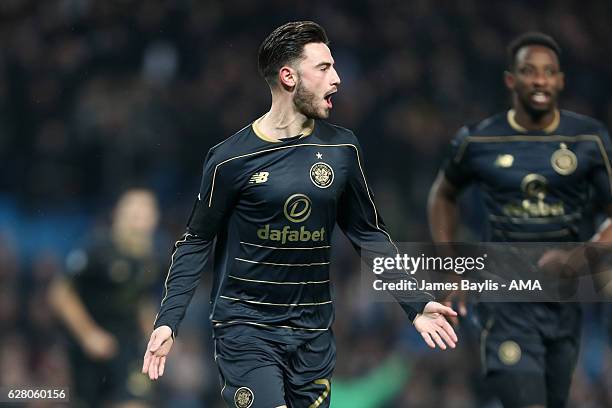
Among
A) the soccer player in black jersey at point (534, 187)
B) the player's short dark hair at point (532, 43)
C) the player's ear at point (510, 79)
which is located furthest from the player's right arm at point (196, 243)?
the player's short dark hair at point (532, 43)

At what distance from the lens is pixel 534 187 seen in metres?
6.20

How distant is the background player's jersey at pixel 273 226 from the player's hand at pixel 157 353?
8 cm

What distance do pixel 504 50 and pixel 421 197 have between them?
1393mm

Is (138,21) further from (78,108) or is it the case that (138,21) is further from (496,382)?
(496,382)

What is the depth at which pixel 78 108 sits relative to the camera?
31.9 feet

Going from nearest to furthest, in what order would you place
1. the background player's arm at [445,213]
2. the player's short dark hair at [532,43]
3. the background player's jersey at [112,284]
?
the player's short dark hair at [532,43], the background player's arm at [445,213], the background player's jersey at [112,284]

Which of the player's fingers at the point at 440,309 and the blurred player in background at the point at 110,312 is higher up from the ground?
the blurred player in background at the point at 110,312

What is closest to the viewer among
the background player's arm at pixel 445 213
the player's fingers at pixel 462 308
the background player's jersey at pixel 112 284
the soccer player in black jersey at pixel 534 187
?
the soccer player in black jersey at pixel 534 187

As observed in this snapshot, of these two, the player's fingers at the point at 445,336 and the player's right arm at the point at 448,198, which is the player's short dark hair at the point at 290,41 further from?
the player's right arm at the point at 448,198

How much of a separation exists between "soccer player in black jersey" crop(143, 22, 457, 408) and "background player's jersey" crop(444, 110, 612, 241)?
1.52 m

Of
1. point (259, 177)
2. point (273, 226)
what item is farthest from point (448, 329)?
point (259, 177)

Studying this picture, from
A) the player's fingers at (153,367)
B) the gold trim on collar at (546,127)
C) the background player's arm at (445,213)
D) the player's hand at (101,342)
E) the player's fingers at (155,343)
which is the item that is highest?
the gold trim on collar at (546,127)

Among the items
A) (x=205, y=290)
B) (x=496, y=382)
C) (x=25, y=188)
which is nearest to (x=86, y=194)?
(x=25, y=188)

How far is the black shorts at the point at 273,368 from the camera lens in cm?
461
